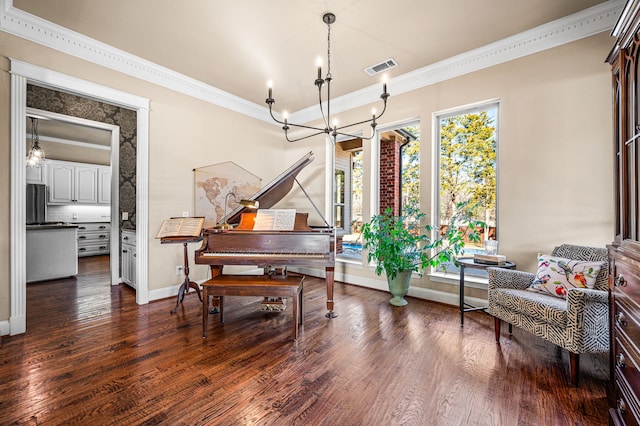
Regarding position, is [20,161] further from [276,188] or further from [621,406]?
[621,406]

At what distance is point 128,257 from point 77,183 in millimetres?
4396

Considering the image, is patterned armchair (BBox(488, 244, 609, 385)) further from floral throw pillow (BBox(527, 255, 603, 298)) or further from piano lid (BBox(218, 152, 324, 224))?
piano lid (BBox(218, 152, 324, 224))

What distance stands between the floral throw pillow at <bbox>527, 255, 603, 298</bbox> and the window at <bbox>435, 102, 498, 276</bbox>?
2.87 feet

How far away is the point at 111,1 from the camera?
240 cm

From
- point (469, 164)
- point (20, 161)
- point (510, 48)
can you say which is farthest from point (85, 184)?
point (510, 48)

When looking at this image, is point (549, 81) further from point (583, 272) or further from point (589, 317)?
point (589, 317)

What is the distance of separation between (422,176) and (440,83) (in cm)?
120

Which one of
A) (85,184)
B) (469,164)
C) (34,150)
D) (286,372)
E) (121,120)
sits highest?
(121,120)

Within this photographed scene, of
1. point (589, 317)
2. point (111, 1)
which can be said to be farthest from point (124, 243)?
point (589, 317)

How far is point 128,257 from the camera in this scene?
4332 millimetres

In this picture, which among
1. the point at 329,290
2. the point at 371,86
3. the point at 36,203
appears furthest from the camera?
the point at 36,203

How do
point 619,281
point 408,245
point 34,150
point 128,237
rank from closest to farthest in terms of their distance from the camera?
point 619,281 < point 408,245 < point 128,237 < point 34,150

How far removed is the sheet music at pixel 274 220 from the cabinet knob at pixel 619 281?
2465 mm

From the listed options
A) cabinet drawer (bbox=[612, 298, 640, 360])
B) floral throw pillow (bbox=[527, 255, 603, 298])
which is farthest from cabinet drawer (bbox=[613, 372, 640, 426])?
floral throw pillow (bbox=[527, 255, 603, 298])
